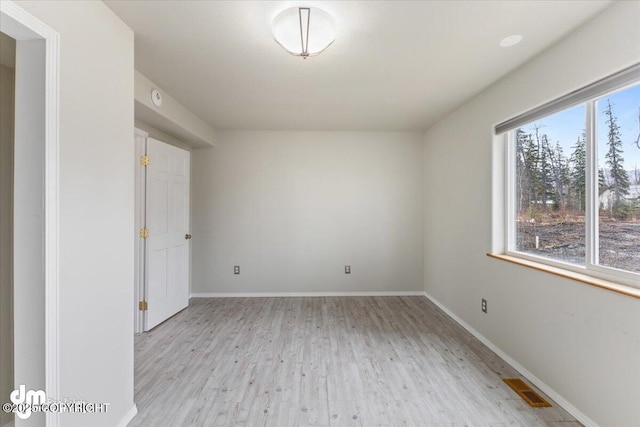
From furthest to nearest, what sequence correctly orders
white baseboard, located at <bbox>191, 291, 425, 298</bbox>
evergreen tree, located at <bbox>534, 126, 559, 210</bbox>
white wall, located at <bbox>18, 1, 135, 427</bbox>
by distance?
1. white baseboard, located at <bbox>191, 291, 425, 298</bbox>
2. evergreen tree, located at <bbox>534, 126, 559, 210</bbox>
3. white wall, located at <bbox>18, 1, 135, 427</bbox>

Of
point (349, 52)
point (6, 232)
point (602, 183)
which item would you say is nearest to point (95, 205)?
point (6, 232)

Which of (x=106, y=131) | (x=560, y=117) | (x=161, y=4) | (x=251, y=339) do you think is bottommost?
(x=251, y=339)

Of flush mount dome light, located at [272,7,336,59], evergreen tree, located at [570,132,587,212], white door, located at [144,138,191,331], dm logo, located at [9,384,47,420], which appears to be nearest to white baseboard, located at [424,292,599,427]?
evergreen tree, located at [570,132,587,212]

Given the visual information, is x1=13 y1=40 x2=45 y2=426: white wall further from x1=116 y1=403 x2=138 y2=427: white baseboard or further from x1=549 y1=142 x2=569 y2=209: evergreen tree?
x1=549 y1=142 x2=569 y2=209: evergreen tree

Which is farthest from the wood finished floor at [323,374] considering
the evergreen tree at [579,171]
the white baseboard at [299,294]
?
the evergreen tree at [579,171]

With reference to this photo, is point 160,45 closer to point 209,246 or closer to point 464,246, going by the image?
point 209,246

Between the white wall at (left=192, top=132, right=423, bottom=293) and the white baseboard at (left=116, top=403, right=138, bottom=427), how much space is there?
90.2 inches

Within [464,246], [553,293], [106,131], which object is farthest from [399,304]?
[106,131]

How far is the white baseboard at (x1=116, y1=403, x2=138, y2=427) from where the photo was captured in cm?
161

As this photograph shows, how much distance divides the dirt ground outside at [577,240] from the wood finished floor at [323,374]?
0.99 m

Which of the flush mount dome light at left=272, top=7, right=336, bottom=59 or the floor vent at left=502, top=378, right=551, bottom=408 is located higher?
the flush mount dome light at left=272, top=7, right=336, bottom=59

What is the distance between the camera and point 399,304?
3.69 metres

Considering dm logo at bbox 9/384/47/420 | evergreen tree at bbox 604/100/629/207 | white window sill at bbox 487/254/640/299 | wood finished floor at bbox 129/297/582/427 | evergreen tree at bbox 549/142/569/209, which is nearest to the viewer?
dm logo at bbox 9/384/47/420

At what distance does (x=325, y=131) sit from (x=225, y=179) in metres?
1.65
